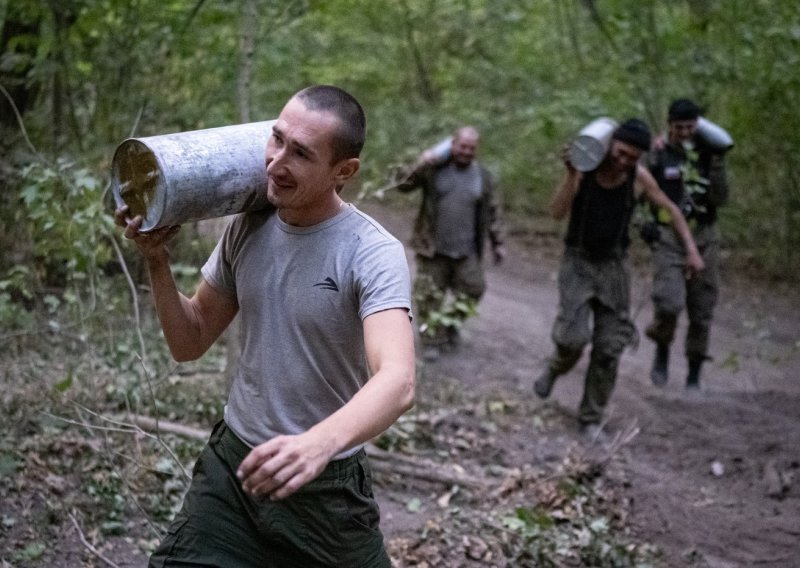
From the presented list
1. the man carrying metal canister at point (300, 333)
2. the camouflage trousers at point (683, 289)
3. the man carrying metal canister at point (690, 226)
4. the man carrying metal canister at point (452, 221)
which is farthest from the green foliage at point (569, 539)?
the man carrying metal canister at point (452, 221)

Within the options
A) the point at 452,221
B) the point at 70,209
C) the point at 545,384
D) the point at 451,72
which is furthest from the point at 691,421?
the point at 451,72

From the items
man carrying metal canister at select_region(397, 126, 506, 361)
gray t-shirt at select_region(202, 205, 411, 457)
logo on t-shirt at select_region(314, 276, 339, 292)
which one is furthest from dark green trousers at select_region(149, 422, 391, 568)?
man carrying metal canister at select_region(397, 126, 506, 361)

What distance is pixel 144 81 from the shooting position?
29.1ft

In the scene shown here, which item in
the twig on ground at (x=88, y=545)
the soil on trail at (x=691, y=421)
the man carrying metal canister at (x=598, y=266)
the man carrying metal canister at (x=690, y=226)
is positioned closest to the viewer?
the twig on ground at (x=88, y=545)

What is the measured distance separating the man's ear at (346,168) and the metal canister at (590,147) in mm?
4272

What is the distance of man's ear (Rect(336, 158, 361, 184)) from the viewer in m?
2.97

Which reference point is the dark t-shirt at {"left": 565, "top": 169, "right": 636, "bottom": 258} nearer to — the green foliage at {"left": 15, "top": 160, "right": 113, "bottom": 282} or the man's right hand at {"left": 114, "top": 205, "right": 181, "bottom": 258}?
the green foliage at {"left": 15, "top": 160, "right": 113, "bottom": 282}

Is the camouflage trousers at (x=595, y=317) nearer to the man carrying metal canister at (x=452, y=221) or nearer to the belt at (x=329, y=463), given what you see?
the man carrying metal canister at (x=452, y=221)

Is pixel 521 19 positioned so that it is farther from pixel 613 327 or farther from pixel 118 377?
pixel 118 377

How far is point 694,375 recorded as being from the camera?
948cm

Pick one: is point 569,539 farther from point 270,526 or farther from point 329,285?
point 329,285

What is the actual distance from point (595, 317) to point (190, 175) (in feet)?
17.5

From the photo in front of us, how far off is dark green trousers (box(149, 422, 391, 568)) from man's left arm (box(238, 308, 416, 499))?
53 centimetres

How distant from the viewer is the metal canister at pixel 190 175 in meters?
2.95
